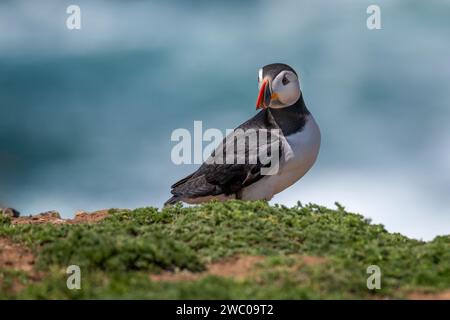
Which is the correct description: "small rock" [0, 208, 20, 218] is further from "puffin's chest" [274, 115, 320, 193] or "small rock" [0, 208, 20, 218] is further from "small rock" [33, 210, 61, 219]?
"puffin's chest" [274, 115, 320, 193]

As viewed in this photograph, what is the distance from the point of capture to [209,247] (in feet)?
39.3

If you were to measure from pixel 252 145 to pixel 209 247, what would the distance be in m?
3.81

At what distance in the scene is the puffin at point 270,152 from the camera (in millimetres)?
15141

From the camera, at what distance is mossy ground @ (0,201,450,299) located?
1037cm

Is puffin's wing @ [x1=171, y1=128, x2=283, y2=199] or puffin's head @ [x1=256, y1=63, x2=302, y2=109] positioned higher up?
puffin's head @ [x1=256, y1=63, x2=302, y2=109]

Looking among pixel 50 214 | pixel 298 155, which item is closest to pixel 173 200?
pixel 50 214

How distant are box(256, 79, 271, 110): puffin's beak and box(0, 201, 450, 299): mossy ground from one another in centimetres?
211

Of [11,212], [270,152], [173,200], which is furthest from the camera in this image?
[11,212]

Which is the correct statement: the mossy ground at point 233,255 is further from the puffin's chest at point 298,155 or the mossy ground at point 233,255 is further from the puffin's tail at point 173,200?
the puffin's tail at point 173,200

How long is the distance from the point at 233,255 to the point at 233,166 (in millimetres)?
3877

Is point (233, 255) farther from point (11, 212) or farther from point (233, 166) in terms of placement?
point (11, 212)

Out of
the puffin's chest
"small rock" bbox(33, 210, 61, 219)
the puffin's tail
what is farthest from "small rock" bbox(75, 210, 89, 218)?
the puffin's chest

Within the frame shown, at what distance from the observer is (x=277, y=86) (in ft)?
50.6
